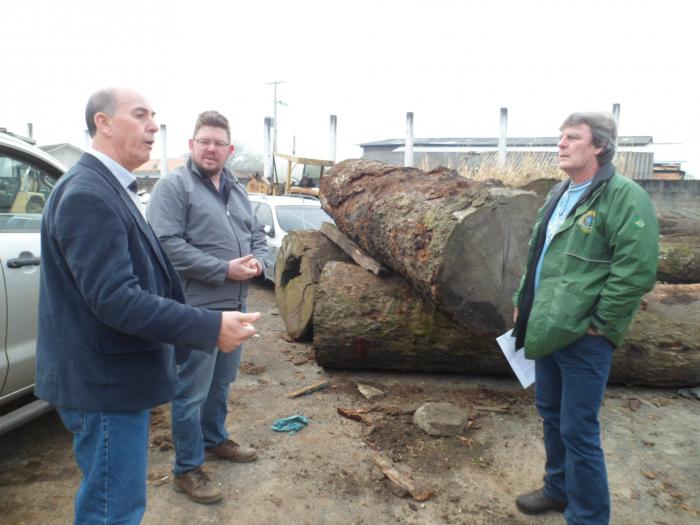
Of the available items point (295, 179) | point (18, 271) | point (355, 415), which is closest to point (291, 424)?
point (355, 415)

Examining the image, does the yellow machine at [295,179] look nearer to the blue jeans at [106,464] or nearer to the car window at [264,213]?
the car window at [264,213]

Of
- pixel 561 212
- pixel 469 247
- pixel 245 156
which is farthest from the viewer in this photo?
pixel 245 156

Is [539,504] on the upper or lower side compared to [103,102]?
lower

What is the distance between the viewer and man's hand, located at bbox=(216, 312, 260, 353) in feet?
5.63

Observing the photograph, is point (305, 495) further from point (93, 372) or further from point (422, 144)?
point (422, 144)

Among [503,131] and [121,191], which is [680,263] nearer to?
[121,191]

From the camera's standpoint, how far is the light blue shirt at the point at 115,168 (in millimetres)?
1744

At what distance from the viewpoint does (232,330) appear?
5.66ft

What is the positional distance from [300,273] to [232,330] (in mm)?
3855

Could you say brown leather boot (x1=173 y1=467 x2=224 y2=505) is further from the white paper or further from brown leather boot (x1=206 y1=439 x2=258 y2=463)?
the white paper

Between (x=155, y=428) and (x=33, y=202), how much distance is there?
5.45 ft

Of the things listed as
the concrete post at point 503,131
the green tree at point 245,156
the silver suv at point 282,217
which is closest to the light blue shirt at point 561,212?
the silver suv at point 282,217

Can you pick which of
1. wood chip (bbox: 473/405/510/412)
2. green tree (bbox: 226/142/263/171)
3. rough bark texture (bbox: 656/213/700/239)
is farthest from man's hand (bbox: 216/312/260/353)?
green tree (bbox: 226/142/263/171)

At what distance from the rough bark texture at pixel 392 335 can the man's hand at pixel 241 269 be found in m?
1.56
